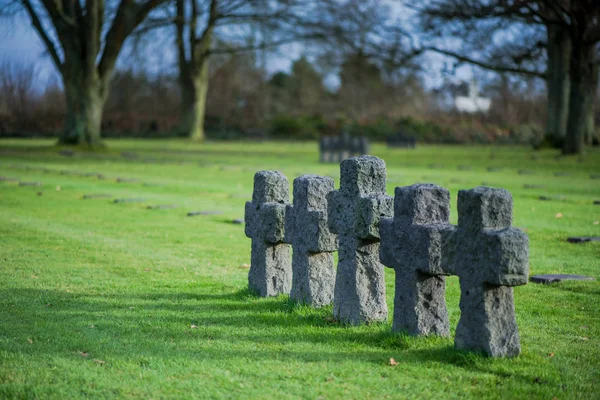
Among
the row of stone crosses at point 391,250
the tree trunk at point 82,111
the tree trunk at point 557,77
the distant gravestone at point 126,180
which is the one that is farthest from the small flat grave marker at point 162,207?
the tree trunk at point 557,77

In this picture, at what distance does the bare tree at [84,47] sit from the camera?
29.1m

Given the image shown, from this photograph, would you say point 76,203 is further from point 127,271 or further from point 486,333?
point 486,333

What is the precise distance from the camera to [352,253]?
557cm

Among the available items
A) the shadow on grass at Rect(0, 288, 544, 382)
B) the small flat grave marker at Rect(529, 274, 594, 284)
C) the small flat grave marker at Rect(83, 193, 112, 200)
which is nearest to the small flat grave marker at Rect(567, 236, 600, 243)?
the small flat grave marker at Rect(529, 274, 594, 284)

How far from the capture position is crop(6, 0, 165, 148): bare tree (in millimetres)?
29109

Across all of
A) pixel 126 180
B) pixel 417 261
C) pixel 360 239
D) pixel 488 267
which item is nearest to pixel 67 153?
pixel 126 180

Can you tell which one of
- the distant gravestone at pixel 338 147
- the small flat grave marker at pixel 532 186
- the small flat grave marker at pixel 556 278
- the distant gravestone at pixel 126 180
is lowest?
the small flat grave marker at pixel 556 278

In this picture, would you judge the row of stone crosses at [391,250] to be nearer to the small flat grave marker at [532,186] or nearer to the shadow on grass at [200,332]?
the shadow on grass at [200,332]

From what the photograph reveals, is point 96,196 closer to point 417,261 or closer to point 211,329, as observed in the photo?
point 211,329

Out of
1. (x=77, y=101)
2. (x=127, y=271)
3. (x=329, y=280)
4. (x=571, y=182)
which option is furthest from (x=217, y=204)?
(x=77, y=101)

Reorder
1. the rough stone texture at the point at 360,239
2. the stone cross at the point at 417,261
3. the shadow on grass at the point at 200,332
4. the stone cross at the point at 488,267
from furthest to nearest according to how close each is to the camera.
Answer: the rough stone texture at the point at 360,239
the stone cross at the point at 417,261
the shadow on grass at the point at 200,332
the stone cross at the point at 488,267

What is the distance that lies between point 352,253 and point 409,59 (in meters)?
27.6

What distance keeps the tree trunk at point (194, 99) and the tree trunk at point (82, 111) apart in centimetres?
1534

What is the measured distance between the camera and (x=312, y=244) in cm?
597
